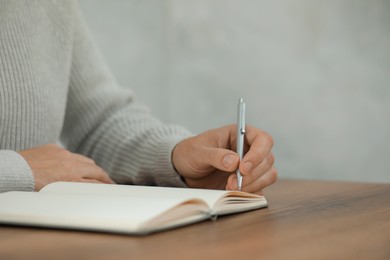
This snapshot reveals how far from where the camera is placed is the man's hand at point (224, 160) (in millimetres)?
1112

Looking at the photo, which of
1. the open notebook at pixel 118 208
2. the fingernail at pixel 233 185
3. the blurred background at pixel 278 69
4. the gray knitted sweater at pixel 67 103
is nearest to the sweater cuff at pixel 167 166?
the gray knitted sweater at pixel 67 103

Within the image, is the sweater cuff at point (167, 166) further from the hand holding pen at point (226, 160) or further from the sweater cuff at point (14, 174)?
the sweater cuff at point (14, 174)

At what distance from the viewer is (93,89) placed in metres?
1.66

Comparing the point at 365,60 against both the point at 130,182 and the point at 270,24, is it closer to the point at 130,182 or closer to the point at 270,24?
the point at 270,24

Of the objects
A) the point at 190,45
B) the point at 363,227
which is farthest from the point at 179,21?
the point at 363,227

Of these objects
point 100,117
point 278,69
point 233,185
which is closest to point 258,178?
point 233,185

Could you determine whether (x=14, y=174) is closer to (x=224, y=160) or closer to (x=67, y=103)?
(x=224, y=160)

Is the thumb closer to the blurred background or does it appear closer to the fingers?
the fingers

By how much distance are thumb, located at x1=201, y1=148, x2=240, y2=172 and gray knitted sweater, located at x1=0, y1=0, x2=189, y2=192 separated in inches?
7.3

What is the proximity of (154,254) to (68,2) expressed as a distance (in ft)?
3.39

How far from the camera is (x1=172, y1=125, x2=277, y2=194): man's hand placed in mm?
1112

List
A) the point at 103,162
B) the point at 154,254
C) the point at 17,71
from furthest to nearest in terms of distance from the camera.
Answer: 1. the point at 103,162
2. the point at 17,71
3. the point at 154,254

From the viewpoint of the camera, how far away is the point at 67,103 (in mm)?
1673

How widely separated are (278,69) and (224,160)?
6.54 feet
